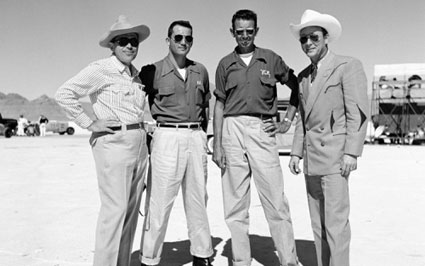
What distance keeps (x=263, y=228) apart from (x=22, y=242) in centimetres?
284

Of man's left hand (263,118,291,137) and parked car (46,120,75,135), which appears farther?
parked car (46,120,75,135)

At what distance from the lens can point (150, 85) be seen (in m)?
4.06

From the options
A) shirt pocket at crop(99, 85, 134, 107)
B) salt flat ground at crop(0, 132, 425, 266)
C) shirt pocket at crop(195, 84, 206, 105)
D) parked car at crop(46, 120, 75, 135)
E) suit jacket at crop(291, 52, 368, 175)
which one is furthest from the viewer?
parked car at crop(46, 120, 75, 135)

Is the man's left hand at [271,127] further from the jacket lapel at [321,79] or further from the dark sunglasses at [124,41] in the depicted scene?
the dark sunglasses at [124,41]

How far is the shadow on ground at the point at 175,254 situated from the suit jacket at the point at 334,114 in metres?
1.65

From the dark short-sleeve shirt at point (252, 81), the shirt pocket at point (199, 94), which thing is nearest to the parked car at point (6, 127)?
the shirt pocket at point (199, 94)

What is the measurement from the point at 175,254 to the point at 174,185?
1078 millimetres

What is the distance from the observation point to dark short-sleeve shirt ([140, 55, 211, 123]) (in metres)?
4.02

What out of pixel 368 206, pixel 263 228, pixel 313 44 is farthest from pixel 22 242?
pixel 368 206

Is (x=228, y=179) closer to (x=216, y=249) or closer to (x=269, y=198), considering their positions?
(x=269, y=198)

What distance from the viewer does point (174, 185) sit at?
3.96 metres

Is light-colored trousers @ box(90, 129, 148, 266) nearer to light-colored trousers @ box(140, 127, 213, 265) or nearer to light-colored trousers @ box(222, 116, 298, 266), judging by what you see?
light-colored trousers @ box(140, 127, 213, 265)

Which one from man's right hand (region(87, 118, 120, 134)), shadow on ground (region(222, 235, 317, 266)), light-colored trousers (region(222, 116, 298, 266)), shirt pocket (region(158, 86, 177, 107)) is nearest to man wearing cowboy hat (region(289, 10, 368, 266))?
light-colored trousers (region(222, 116, 298, 266))

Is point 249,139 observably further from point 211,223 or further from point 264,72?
point 211,223
